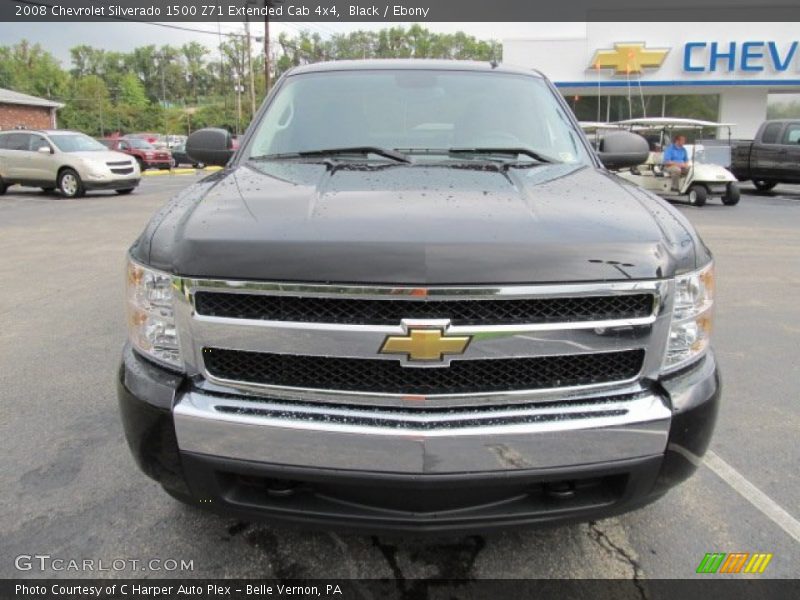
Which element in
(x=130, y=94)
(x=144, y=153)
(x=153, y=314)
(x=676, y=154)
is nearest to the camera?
(x=153, y=314)

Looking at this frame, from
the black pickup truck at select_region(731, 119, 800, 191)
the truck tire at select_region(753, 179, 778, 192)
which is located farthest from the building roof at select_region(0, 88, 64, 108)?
the truck tire at select_region(753, 179, 778, 192)

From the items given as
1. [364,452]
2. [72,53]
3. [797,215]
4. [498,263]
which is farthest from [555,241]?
[72,53]

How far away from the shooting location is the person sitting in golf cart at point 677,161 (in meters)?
15.1

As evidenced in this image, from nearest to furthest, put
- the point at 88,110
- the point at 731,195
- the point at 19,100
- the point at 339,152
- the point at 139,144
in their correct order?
1. the point at 339,152
2. the point at 731,195
3. the point at 139,144
4. the point at 19,100
5. the point at 88,110

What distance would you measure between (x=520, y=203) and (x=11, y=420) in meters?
3.07

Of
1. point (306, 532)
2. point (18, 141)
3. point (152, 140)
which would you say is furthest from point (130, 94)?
point (306, 532)

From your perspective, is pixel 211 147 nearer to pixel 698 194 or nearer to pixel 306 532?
pixel 306 532

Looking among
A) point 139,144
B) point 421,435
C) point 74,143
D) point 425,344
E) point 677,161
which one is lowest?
point 421,435

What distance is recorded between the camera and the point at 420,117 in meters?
3.32

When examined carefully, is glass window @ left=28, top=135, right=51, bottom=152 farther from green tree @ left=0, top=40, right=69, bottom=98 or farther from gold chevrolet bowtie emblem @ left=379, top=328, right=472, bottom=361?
green tree @ left=0, top=40, right=69, bottom=98

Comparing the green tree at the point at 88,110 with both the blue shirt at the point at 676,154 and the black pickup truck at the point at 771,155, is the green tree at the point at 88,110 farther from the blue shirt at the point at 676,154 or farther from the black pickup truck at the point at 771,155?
the blue shirt at the point at 676,154

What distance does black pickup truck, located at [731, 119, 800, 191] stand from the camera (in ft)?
56.5

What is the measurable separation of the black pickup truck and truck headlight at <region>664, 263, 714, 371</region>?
706 inches

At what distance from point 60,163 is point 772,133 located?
61.0ft
